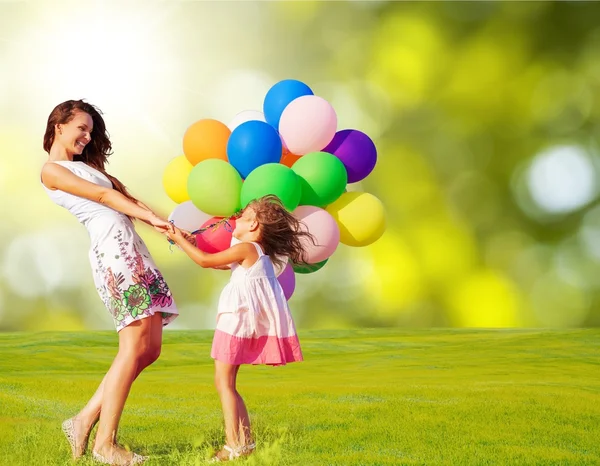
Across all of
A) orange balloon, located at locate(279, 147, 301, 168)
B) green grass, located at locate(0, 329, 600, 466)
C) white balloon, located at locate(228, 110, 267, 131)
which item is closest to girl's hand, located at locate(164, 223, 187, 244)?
green grass, located at locate(0, 329, 600, 466)

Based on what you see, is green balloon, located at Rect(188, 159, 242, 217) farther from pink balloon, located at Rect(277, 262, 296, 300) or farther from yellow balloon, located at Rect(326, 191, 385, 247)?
yellow balloon, located at Rect(326, 191, 385, 247)

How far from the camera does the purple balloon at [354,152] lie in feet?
13.7

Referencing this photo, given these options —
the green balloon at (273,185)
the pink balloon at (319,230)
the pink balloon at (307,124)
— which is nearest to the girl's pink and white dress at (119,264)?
the green balloon at (273,185)

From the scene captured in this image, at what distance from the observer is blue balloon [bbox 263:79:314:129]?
4277 millimetres

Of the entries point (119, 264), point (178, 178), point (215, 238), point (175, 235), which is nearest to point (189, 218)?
point (178, 178)

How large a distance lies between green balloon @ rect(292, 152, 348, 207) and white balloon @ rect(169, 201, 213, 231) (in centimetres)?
56

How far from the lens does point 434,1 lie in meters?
9.55

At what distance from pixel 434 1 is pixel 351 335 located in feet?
13.7

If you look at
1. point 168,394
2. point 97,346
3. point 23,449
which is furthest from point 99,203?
point 97,346

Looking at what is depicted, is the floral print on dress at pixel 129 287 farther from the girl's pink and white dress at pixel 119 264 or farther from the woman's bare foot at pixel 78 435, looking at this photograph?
the woman's bare foot at pixel 78 435

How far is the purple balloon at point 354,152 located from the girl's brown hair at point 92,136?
1393 mm

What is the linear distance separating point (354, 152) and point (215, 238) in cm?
98

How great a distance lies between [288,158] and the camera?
172 inches

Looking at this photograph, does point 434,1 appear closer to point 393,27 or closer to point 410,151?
point 393,27
